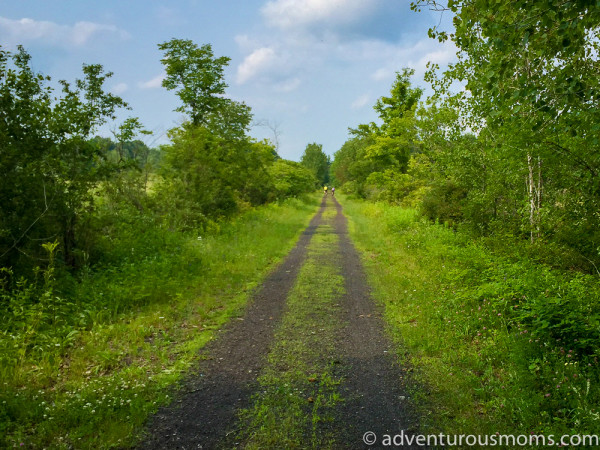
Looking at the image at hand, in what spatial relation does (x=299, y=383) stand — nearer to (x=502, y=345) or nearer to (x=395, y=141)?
(x=502, y=345)

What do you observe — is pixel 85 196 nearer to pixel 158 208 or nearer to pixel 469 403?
pixel 158 208

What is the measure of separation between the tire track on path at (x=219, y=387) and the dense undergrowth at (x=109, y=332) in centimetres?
24

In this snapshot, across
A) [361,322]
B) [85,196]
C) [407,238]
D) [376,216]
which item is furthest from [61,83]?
[376,216]

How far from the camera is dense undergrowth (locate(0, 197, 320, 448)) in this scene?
13.4 feet

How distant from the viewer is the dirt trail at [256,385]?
3.92 metres

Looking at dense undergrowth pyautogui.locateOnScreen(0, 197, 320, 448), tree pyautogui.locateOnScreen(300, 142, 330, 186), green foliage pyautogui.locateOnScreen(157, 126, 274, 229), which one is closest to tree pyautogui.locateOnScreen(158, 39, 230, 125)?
green foliage pyautogui.locateOnScreen(157, 126, 274, 229)

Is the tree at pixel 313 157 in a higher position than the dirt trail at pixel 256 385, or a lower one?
higher

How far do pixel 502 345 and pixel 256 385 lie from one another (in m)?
3.55

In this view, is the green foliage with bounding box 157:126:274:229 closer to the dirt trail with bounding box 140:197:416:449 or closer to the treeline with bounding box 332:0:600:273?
the dirt trail with bounding box 140:197:416:449

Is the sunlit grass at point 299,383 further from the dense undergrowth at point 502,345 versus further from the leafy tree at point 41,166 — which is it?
the leafy tree at point 41,166

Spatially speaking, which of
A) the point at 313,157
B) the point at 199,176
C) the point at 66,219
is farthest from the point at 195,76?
the point at 313,157

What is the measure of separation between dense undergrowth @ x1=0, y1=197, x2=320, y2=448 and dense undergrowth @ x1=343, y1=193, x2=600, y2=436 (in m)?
3.49

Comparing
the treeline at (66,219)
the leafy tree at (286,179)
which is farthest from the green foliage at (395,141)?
the treeline at (66,219)

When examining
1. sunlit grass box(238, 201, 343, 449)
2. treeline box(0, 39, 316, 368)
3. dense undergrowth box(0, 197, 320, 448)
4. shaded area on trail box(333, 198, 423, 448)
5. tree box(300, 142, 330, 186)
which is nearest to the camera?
sunlit grass box(238, 201, 343, 449)
